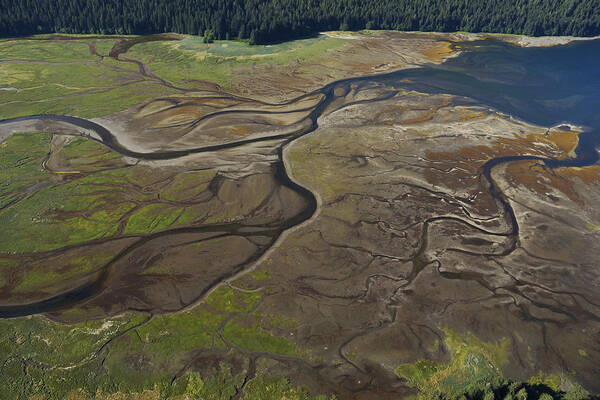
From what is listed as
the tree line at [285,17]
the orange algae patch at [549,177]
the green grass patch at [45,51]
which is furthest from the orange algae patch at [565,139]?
the green grass patch at [45,51]

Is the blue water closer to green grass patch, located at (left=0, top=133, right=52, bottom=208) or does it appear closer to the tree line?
the tree line

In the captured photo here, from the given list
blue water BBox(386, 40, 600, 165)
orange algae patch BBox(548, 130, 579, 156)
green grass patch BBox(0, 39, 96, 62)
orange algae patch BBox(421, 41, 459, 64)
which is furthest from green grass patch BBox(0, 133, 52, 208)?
orange algae patch BBox(421, 41, 459, 64)

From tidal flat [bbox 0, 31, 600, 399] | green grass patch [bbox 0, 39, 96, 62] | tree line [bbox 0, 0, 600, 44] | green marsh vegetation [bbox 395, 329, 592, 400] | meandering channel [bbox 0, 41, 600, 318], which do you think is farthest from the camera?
tree line [bbox 0, 0, 600, 44]

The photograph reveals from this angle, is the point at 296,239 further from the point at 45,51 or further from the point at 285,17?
the point at 45,51

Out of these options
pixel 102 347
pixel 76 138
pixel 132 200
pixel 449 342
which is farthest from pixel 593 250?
pixel 76 138

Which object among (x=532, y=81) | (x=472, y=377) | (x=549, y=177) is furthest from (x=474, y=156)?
(x=532, y=81)
